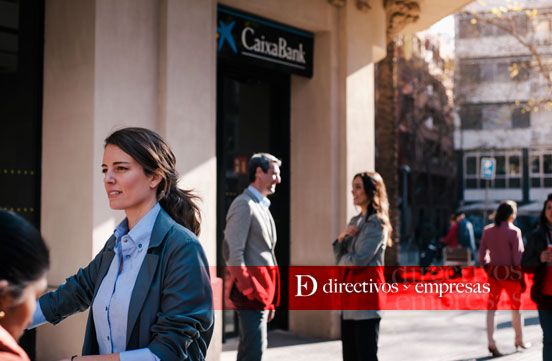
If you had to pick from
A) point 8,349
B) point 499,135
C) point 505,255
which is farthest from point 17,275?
point 499,135

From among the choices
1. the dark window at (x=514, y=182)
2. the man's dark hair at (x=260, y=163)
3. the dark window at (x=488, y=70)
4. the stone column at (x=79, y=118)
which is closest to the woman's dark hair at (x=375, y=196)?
the man's dark hair at (x=260, y=163)

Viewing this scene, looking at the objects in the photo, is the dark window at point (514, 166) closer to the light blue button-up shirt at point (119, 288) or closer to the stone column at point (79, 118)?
the stone column at point (79, 118)

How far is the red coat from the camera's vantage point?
1697 mm

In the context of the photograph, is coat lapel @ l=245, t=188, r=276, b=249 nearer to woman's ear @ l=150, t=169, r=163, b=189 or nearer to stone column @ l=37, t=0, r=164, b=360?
stone column @ l=37, t=0, r=164, b=360

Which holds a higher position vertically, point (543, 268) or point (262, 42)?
point (262, 42)

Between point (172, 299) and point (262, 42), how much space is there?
784 cm

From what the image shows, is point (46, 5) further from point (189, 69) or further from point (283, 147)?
point (283, 147)

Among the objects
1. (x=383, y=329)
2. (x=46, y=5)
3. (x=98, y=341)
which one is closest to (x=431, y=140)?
(x=383, y=329)

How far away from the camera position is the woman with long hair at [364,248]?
6.29 metres

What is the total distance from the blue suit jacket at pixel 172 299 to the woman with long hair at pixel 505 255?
7.66 m

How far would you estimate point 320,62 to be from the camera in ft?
36.0

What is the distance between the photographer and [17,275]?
5.51 feet

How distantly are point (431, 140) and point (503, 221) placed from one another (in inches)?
2058

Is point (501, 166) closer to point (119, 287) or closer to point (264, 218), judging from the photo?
point (264, 218)
